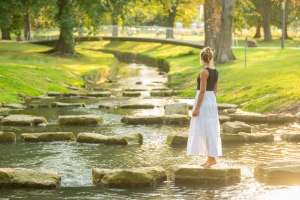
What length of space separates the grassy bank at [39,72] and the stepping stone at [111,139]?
9.42 metres

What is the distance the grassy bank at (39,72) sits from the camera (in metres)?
31.3

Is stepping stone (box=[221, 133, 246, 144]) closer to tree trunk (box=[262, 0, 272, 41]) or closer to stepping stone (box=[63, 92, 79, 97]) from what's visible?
stepping stone (box=[63, 92, 79, 97])

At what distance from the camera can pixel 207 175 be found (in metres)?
13.7

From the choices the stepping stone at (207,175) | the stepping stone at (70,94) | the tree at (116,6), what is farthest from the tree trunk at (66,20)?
the stepping stone at (207,175)

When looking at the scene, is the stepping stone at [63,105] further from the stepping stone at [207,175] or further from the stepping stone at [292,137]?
the stepping stone at [207,175]

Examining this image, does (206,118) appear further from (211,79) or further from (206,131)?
(211,79)

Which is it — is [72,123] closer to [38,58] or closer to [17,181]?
[17,181]

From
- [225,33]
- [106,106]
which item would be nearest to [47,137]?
[106,106]

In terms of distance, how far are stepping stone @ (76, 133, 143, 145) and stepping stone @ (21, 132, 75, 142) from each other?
37 centimetres

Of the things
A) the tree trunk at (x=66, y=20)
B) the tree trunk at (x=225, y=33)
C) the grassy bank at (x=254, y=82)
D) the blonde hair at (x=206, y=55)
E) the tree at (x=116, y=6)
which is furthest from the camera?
the tree trunk at (x=66, y=20)

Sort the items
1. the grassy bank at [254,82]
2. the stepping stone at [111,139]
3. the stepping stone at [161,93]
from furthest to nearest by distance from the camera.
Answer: the stepping stone at [161,93] → the grassy bank at [254,82] → the stepping stone at [111,139]

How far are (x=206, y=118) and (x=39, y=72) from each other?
24.4m

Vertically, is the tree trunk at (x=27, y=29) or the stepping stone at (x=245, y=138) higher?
the tree trunk at (x=27, y=29)

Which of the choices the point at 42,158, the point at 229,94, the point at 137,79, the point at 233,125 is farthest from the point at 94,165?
the point at 137,79
